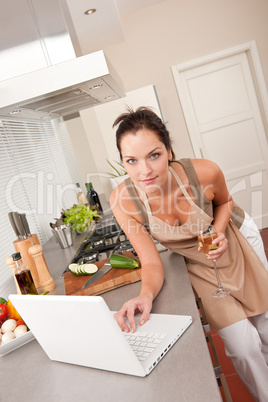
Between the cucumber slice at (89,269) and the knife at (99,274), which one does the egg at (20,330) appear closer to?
the knife at (99,274)

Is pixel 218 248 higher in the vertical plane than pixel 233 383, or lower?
higher

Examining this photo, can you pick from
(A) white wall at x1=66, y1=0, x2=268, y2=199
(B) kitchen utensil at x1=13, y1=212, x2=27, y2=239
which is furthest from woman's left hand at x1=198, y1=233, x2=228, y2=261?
(A) white wall at x1=66, y1=0, x2=268, y2=199

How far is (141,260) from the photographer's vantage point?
1628 mm

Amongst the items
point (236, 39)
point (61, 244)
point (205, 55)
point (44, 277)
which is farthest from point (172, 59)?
point (44, 277)

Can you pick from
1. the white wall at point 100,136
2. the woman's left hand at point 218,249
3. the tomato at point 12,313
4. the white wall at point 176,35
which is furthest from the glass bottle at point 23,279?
the white wall at point 176,35

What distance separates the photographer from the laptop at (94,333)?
0.90 meters

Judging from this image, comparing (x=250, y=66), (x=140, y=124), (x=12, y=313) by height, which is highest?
(x=250, y=66)

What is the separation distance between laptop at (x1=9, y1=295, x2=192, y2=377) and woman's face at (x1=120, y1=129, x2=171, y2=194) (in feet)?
1.98

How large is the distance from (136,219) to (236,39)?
158 inches

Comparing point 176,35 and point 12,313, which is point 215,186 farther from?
point 176,35

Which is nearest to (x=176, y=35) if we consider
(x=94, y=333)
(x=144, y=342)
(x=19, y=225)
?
(x=19, y=225)

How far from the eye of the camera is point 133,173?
5.34ft

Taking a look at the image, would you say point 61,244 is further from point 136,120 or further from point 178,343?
point 178,343

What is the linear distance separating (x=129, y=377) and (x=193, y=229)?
2.74 feet
